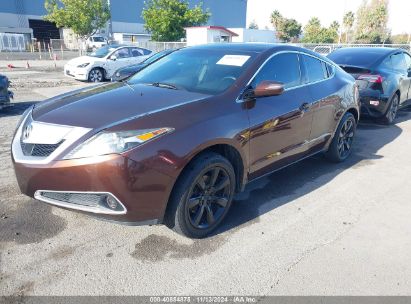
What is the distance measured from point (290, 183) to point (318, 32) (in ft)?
178

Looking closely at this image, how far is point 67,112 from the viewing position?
9.74ft

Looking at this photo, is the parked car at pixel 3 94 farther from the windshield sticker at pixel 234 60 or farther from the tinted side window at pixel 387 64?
the tinted side window at pixel 387 64

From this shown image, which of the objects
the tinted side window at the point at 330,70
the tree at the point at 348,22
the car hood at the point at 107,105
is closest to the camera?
the car hood at the point at 107,105

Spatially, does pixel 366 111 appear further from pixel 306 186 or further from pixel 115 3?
pixel 115 3

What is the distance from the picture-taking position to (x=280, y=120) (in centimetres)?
374

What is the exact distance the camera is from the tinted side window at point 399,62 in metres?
7.68

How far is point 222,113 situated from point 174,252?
4.18ft

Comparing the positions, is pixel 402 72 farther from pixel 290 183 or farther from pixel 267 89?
pixel 267 89

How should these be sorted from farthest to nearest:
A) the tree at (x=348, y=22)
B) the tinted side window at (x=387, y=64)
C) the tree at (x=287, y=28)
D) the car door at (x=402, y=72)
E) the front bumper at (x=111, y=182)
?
the tree at (x=287, y=28) < the tree at (x=348, y=22) < the car door at (x=402, y=72) < the tinted side window at (x=387, y=64) < the front bumper at (x=111, y=182)

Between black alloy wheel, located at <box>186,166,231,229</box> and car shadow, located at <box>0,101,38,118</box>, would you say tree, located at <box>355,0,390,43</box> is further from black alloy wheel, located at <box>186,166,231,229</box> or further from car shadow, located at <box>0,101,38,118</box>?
black alloy wheel, located at <box>186,166,231,229</box>

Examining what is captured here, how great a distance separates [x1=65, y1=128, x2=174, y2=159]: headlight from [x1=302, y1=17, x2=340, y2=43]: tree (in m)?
49.8

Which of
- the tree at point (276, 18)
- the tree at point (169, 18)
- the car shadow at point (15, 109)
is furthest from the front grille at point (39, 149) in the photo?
the tree at point (276, 18)

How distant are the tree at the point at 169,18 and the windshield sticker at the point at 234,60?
27.8 m

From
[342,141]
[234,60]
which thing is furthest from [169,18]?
[234,60]
